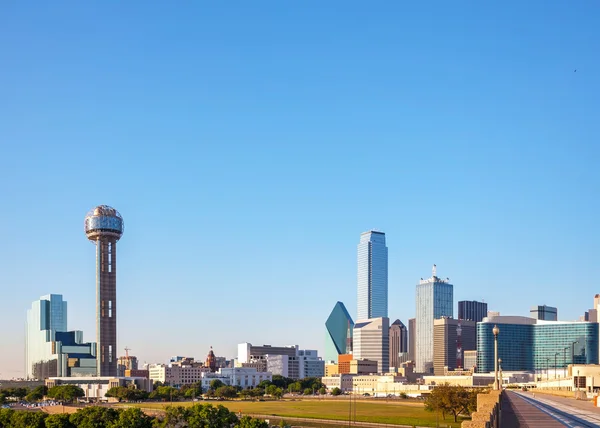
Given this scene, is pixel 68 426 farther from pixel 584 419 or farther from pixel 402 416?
pixel 584 419

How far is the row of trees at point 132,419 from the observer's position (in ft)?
376

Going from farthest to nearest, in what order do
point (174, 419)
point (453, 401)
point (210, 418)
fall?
point (453, 401)
point (174, 419)
point (210, 418)

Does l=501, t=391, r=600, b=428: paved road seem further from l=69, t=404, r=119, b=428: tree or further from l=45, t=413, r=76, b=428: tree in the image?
l=45, t=413, r=76, b=428: tree

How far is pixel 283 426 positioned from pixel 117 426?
2376 cm

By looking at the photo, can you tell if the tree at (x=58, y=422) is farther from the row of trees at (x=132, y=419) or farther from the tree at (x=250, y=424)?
A: the tree at (x=250, y=424)

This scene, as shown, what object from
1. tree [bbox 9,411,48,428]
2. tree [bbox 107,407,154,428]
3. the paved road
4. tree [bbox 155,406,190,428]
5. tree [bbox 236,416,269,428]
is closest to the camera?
the paved road

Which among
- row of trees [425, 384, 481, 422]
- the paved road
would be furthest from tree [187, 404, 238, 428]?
the paved road

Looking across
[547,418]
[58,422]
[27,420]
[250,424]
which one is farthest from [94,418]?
[547,418]

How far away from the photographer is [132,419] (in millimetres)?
118000

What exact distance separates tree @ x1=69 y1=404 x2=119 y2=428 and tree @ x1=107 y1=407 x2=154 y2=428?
1.54 m

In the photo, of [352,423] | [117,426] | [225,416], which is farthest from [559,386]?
[117,426]

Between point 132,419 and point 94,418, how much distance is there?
781 cm

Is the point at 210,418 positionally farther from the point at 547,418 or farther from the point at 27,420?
the point at 547,418

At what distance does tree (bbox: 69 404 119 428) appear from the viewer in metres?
119
